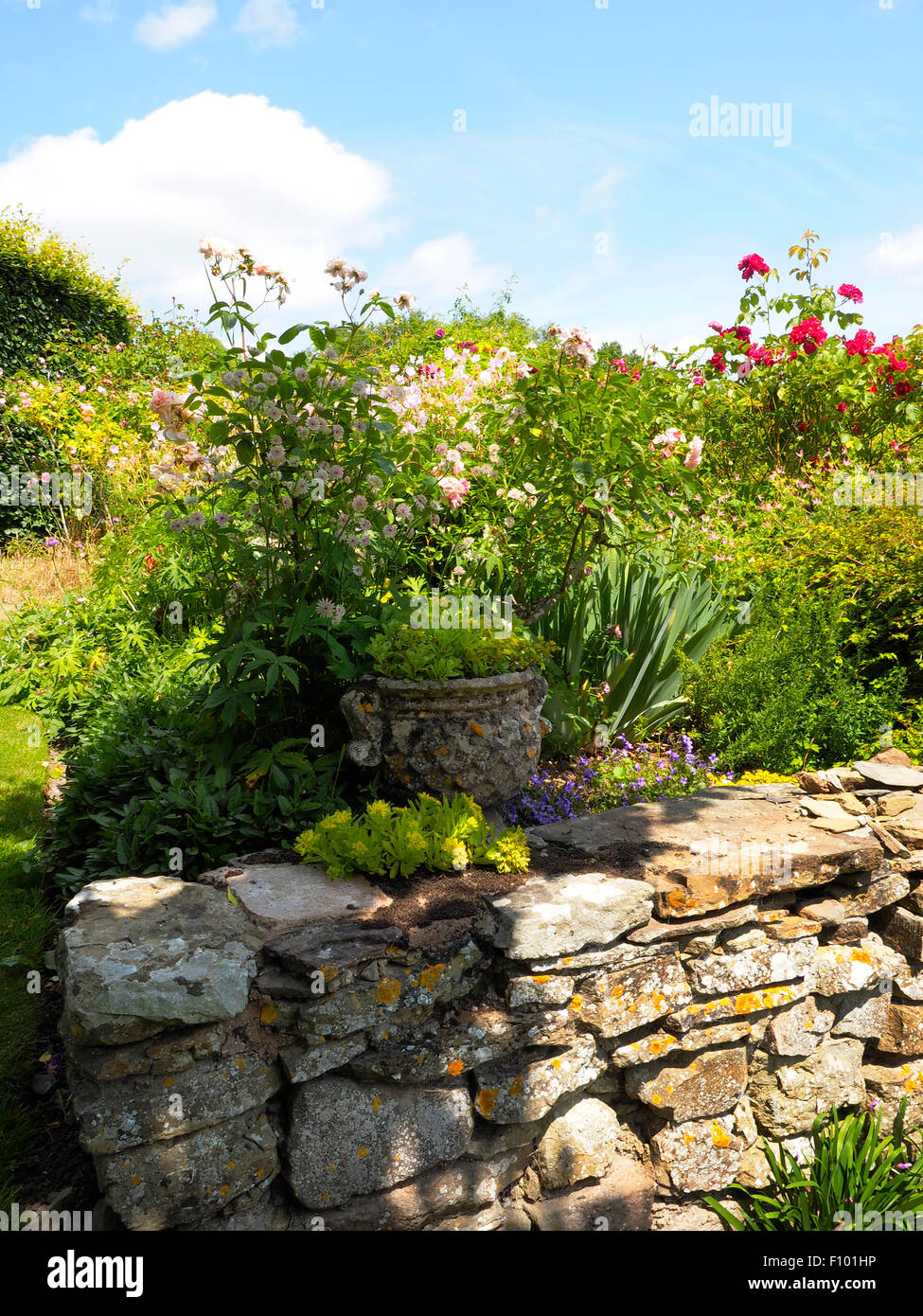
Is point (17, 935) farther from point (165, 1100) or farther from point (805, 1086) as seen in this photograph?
point (805, 1086)

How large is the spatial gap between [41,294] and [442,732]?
1045 cm

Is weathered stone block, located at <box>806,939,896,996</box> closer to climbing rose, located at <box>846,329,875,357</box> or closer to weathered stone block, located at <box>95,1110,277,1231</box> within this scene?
weathered stone block, located at <box>95,1110,277,1231</box>

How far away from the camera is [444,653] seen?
3461 millimetres

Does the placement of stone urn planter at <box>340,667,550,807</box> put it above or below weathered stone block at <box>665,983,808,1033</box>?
above

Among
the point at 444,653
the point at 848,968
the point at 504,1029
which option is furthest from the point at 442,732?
the point at 848,968

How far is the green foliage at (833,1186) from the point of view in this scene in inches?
125

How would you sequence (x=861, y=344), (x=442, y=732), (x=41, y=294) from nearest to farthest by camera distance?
(x=442, y=732)
(x=861, y=344)
(x=41, y=294)

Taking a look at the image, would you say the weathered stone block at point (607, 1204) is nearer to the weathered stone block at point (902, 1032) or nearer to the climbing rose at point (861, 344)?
the weathered stone block at point (902, 1032)

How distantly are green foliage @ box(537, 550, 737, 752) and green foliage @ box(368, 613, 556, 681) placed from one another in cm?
94

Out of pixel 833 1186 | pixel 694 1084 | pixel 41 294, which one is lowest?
pixel 833 1186

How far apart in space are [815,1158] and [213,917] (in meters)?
2.48

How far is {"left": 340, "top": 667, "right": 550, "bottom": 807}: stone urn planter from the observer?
10.9 feet

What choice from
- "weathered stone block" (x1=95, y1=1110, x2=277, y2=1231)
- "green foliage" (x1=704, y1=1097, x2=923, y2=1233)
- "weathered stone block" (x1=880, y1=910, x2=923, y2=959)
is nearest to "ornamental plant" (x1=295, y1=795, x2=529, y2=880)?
"weathered stone block" (x1=95, y1=1110, x2=277, y2=1231)
